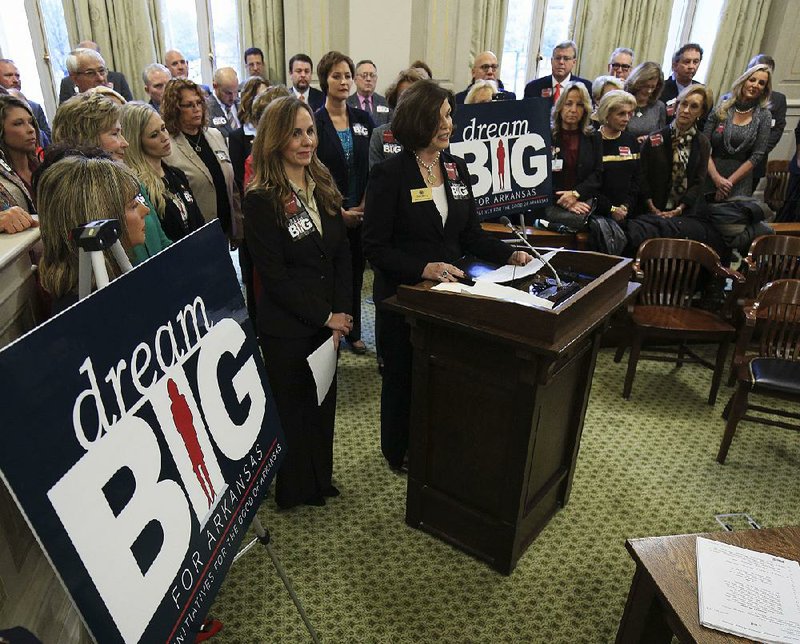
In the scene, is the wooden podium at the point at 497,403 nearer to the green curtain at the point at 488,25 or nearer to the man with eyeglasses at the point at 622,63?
the man with eyeglasses at the point at 622,63

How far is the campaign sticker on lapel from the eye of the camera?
1896 mm

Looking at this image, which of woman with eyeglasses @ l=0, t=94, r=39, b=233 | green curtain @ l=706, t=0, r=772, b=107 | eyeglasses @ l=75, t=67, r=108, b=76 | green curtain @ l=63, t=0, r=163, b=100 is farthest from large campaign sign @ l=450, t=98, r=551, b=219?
green curtain @ l=706, t=0, r=772, b=107

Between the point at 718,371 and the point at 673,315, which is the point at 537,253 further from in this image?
the point at 718,371

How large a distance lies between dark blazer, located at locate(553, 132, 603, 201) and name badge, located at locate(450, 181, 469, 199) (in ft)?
5.31

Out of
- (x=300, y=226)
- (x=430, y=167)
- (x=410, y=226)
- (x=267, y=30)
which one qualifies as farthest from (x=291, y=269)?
(x=267, y=30)

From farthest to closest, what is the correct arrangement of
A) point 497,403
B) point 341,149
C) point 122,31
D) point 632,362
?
point 122,31, point 341,149, point 632,362, point 497,403

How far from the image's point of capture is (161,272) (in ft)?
3.27

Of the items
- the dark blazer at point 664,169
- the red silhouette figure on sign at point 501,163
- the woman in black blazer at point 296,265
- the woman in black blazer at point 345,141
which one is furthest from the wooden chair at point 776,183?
the woman in black blazer at point 296,265

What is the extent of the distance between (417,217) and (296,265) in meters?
0.46

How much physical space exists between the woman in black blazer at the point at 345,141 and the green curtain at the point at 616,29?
14.7 ft

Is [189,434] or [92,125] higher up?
[92,125]

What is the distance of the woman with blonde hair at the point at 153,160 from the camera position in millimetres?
2156

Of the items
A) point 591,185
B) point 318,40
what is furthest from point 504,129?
point 318,40

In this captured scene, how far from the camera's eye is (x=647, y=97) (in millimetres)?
4188
